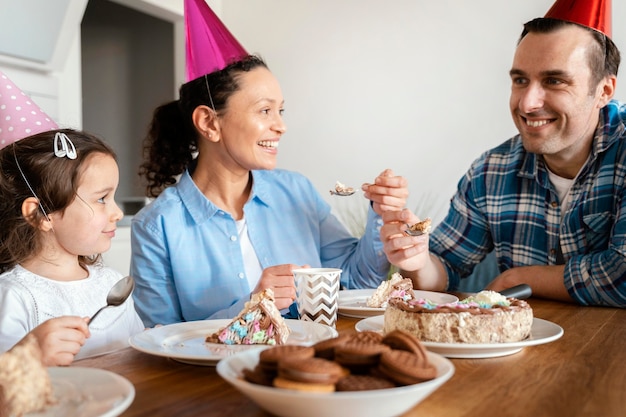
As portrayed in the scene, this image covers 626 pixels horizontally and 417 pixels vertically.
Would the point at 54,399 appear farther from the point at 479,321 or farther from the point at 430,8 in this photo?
the point at 430,8

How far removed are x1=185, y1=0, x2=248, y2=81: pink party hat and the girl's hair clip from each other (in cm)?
54

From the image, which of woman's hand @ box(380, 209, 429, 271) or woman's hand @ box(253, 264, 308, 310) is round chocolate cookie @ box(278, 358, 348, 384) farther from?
woman's hand @ box(380, 209, 429, 271)

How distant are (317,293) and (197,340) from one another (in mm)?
228

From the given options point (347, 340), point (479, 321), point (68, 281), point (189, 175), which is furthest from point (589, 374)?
point (189, 175)

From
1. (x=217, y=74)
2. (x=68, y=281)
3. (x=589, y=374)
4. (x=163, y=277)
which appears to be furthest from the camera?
(x=217, y=74)

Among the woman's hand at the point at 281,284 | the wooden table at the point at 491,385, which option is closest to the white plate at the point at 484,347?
the wooden table at the point at 491,385

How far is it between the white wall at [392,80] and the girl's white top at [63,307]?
2215 millimetres

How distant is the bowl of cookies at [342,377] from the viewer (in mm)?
593

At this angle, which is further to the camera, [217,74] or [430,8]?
[430,8]

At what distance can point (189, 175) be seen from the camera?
1821mm

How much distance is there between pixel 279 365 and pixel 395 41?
3.18m

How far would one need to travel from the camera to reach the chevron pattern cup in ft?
3.70

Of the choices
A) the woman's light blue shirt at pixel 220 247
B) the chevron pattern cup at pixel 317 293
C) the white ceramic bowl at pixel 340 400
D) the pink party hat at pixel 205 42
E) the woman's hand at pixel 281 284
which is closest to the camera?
the white ceramic bowl at pixel 340 400

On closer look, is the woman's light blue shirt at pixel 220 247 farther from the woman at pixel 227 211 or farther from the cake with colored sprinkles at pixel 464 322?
the cake with colored sprinkles at pixel 464 322
